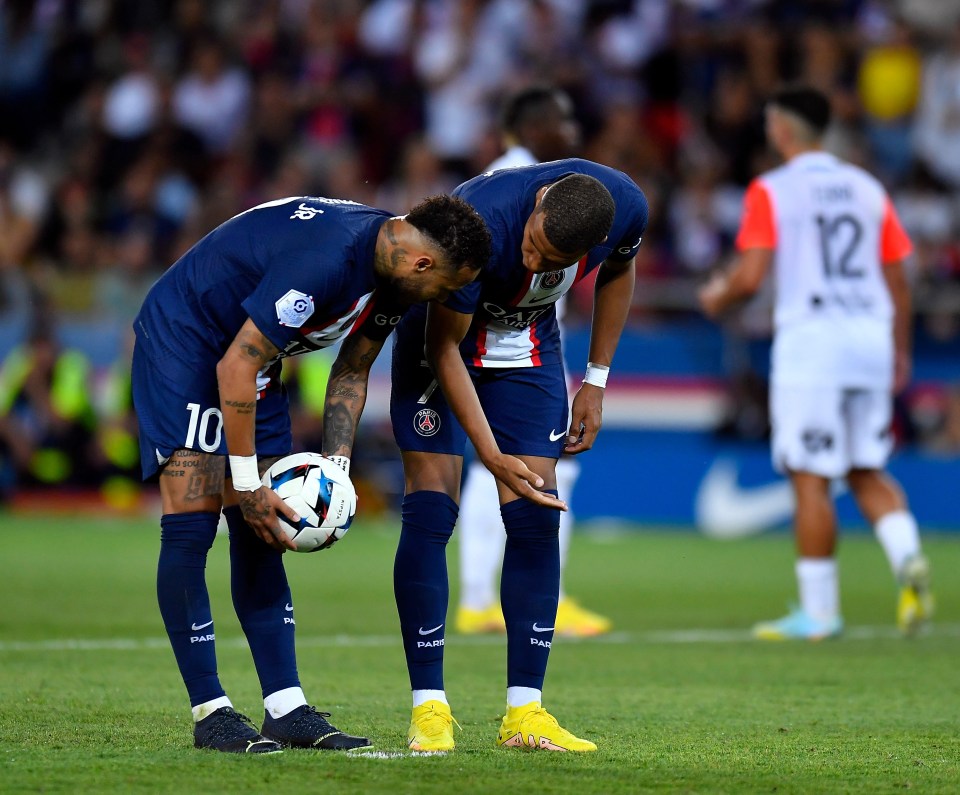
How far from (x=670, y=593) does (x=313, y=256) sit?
19.1ft

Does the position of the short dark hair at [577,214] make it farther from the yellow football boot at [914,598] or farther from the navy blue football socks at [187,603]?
the yellow football boot at [914,598]

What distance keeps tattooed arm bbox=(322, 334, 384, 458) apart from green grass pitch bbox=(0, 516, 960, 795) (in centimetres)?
91

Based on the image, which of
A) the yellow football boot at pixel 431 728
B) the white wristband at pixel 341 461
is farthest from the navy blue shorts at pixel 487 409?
the yellow football boot at pixel 431 728

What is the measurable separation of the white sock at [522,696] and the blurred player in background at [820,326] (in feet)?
10.9

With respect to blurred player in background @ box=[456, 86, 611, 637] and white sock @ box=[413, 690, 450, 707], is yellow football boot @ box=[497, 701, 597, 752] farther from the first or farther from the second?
blurred player in background @ box=[456, 86, 611, 637]

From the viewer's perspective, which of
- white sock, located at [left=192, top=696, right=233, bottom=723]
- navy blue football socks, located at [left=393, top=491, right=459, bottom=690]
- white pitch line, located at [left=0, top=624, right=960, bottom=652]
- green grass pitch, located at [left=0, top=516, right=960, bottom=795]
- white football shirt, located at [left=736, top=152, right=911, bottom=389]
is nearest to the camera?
green grass pitch, located at [left=0, top=516, right=960, bottom=795]

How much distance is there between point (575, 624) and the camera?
315 inches

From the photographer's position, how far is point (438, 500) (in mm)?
5059

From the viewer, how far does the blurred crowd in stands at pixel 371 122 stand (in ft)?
50.0

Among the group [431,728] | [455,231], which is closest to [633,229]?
[455,231]

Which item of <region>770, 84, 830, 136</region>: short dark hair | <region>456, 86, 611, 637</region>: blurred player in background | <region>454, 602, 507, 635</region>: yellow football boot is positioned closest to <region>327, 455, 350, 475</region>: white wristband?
<region>456, 86, 611, 637</region>: blurred player in background

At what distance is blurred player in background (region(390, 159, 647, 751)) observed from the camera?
15.8 feet

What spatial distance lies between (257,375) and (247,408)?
118 millimetres

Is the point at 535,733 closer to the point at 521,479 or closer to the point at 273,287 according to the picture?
the point at 521,479
